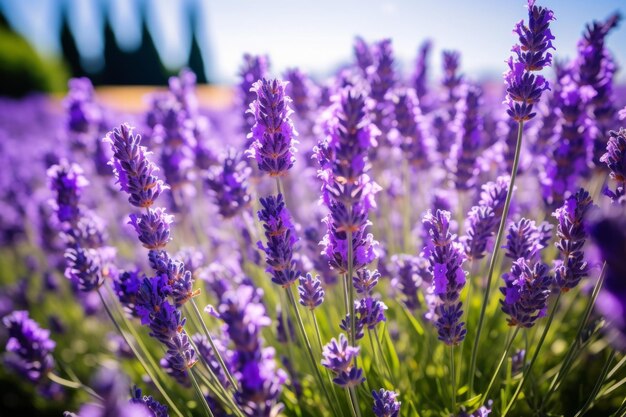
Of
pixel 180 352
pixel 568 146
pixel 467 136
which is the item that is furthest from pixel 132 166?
pixel 568 146

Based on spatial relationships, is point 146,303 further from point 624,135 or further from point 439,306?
point 624,135

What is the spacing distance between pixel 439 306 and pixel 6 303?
4164 mm

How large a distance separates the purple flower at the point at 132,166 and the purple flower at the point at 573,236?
1.57 metres

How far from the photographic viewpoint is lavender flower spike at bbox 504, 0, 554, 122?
155 centimetres

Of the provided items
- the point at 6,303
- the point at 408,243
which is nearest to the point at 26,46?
the point at 6,303

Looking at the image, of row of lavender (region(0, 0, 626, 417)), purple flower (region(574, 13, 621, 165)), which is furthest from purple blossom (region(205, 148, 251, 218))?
purple flower (region(574, 13, 621, 165))

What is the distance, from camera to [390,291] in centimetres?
264

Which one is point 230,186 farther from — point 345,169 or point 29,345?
point 29,345

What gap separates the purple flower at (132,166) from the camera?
5.00ft

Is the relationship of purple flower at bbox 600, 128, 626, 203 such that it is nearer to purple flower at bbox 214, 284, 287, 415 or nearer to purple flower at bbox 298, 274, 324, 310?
purple flower at bbox 298, 274, 324, 310

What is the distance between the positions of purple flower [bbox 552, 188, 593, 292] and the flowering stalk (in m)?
0.20

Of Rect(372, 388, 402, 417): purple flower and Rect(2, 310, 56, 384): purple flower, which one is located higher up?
Rect(2, 310, 56, 384): purple flower

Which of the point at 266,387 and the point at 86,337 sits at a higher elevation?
the point at 86,337

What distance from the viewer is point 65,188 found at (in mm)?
2061
